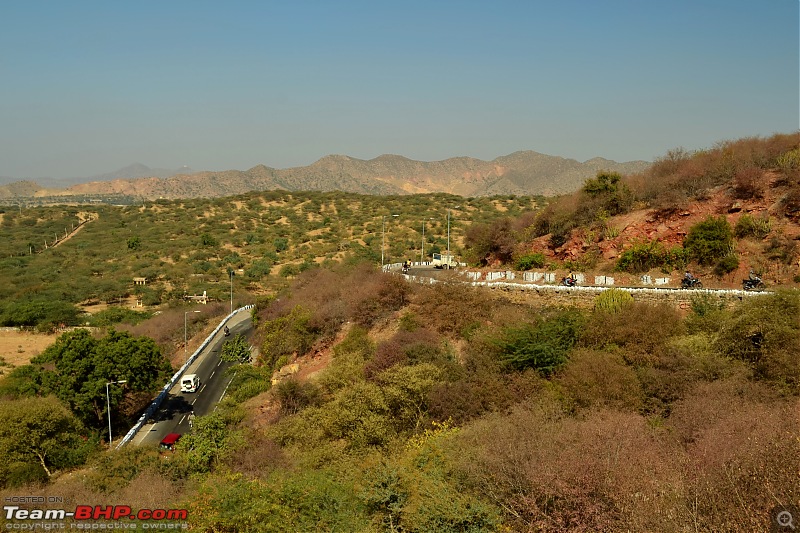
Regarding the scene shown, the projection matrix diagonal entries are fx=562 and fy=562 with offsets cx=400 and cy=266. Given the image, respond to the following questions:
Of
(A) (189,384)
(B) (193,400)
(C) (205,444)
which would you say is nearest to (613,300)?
(C) (205,444)

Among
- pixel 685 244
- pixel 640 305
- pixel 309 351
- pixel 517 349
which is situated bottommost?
pixel 309 351

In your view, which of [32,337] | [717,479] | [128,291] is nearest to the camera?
[717,479]

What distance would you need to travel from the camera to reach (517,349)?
1848cm

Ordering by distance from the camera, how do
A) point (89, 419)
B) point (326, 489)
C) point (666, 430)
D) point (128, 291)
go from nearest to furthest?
1. point (326, 489)
2. point (666, 430)
3. point (89, 419)
4. point (128, 291)

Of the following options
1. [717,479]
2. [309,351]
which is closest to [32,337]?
[309,351]

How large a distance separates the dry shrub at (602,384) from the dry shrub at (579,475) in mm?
1698

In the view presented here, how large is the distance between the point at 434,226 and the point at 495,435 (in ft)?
169

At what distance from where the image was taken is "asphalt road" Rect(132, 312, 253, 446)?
23.8 m

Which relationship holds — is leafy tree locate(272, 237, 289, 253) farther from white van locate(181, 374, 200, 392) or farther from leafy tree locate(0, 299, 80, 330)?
white van locate(181, 374, 200, 392)

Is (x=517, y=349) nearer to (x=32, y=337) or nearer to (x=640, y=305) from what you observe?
(x=640, y=305)

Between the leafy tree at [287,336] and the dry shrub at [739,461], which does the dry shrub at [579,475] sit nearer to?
the dry shrub at [739,461]

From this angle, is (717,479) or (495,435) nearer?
(717,479)

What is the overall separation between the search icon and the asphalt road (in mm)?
20072

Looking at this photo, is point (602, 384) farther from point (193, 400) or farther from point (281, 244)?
point (281, 244)
